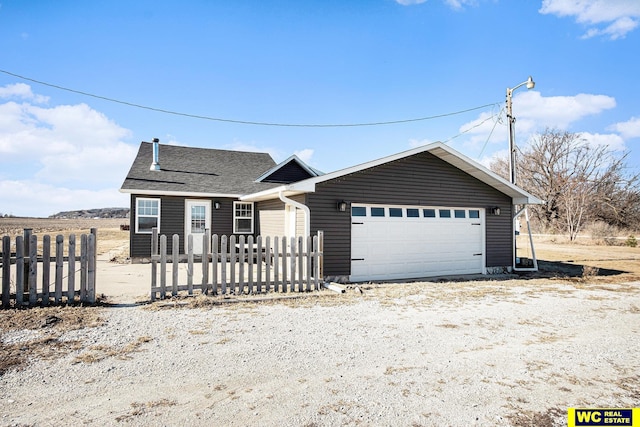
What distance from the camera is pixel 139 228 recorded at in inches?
557

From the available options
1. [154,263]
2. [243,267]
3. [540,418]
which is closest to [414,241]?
[243,267]

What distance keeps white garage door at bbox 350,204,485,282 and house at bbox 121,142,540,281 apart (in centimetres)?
3

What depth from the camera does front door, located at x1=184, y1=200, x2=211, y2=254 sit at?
48.8 ft

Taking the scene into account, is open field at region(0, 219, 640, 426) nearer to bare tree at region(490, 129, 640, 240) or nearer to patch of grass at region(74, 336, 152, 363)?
patch of grass at region(74, 336, 152, 363)

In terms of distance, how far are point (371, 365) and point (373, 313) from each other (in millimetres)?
2562

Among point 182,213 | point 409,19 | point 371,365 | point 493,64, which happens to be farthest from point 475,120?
point 371,365

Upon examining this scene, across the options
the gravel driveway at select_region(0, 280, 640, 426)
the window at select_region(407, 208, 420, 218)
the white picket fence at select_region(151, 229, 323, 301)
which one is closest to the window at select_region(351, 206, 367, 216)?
the window at select_region(407, 208, 420, 218)

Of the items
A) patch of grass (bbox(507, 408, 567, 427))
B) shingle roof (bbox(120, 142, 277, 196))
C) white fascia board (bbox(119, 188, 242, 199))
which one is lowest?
patch of grass (bbox(507, 408, 567, 427))

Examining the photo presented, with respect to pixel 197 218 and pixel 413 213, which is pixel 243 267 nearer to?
pixel 413 213

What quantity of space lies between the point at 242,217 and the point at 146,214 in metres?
3.86

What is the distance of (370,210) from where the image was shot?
35.1 ft

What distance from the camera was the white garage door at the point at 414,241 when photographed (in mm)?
10570

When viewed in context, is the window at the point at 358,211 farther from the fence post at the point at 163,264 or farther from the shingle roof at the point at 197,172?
the shingle roof at the point at 197,172

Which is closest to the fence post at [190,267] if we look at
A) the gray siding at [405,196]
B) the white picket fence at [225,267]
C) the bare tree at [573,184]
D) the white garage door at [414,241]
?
the white picket fence at [225,267]
